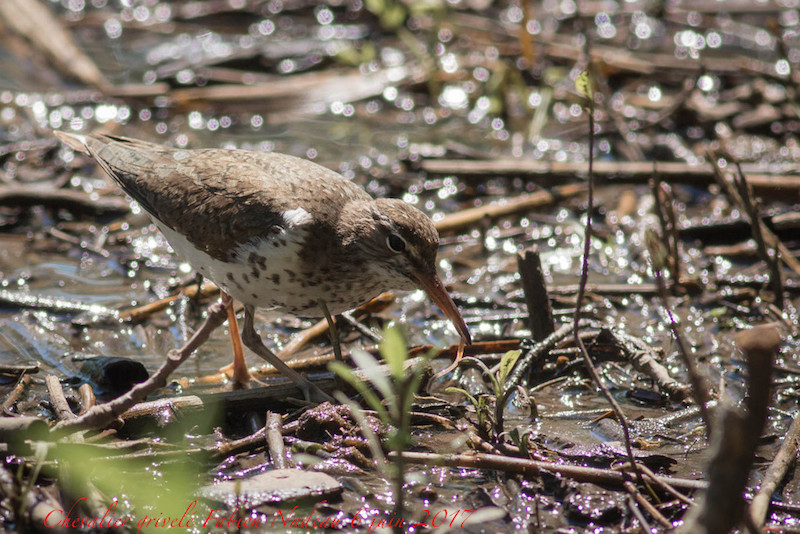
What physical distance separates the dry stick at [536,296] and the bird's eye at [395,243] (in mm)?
1077

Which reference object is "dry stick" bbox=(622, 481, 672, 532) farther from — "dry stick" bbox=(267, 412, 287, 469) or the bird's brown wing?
the bird's brown wing

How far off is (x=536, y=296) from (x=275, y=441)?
7.61ft

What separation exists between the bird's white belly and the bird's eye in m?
0.32

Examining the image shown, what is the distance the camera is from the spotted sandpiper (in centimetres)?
549

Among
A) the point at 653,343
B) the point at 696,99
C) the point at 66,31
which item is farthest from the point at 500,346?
the point at 66,31

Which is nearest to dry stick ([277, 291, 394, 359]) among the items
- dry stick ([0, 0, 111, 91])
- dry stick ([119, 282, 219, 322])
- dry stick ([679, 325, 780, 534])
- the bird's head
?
the bird's head

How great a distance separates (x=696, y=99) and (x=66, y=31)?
8.54 m

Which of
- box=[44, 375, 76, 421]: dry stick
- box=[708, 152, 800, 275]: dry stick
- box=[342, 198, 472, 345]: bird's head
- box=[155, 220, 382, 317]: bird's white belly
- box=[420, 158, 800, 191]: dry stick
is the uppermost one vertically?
box=[420, 158, 800, 191]: dry stick

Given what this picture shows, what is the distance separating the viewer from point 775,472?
14.9 feet

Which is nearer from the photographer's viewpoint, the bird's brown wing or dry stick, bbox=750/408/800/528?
dry stick, bbox=750/408/800/528

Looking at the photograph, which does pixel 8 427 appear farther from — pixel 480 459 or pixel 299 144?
pixel 299 144

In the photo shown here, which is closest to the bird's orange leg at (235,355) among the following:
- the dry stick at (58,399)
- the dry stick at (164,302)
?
the dry stick at (164,302)

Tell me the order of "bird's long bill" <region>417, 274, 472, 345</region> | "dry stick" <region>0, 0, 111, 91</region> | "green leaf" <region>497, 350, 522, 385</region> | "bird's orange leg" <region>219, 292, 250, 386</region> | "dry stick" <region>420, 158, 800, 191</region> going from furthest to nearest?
1. "dry stick" <region>0, 0, 111, 91</region>
2. "dry stick" <region>420, 158, 800, 191</region>
3. "bird's orange leg" <region>219, 292, 250, 386</region>
4. "bird's long bill" <region>417, 274, 472, 345</region>
5. "green leaf" <region>497, 350, 522, 385</region>

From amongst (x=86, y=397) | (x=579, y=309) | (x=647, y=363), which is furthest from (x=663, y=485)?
(x=86, y=397)
